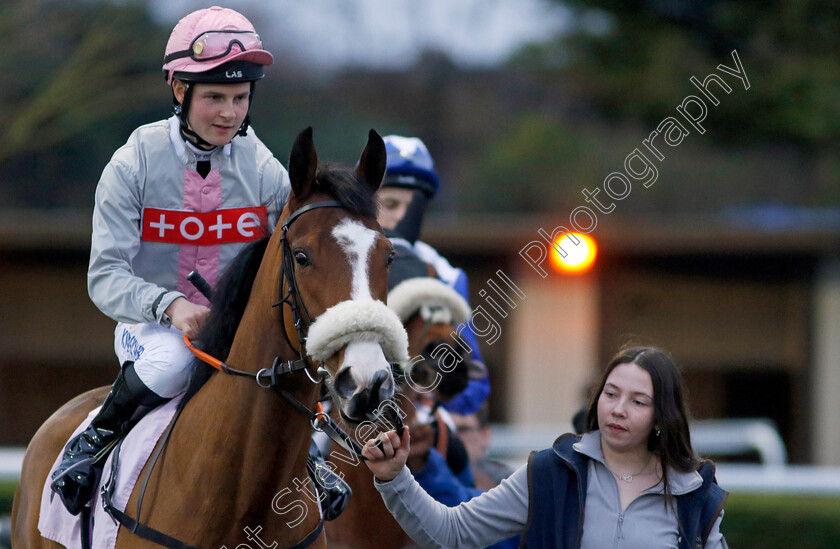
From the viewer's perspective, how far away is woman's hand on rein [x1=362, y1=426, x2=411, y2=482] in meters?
2.26

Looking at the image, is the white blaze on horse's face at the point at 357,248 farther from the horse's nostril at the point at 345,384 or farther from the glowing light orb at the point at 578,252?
the glowing light orb at the point at 578,252

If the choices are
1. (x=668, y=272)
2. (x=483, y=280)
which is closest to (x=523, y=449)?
(x=483, y=280)

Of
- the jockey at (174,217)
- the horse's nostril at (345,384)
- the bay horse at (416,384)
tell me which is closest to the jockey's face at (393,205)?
the bay horse at (416,384)

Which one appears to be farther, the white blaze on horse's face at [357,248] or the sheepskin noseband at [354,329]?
the white blaze on horse's face at [357,248]

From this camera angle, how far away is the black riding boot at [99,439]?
2684 mm

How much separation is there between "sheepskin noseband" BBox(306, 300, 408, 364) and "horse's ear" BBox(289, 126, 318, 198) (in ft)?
1.29

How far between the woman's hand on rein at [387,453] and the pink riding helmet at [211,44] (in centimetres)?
113

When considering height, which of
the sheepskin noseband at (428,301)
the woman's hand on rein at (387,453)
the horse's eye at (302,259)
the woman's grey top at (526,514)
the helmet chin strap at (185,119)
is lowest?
the woman's grey top at (526,514)

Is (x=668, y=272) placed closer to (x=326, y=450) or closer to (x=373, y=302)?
(x=326, y=450)

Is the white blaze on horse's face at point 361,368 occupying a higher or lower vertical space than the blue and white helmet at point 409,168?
lower

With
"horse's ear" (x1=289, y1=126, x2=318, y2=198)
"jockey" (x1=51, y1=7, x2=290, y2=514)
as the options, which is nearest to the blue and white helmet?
"jockey" (x1=51, y1=7, x2=290, y2=514)

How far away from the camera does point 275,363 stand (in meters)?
2.45

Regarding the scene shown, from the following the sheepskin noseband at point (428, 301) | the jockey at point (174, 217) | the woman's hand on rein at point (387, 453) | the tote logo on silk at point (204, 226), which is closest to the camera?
the woman's hand on rein at point (387, 453)

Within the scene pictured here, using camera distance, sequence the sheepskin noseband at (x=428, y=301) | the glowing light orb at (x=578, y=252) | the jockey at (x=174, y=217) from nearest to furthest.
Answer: the jockey at (x=174, y=217)
the sheepskin noseband at (x=428, y=301)
the glowing light orb at (x=578, y=252)
